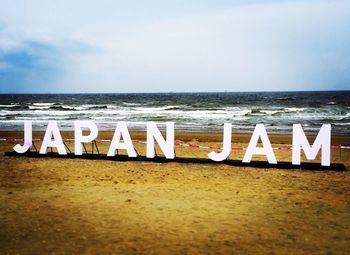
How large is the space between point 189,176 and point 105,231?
16.2 feet

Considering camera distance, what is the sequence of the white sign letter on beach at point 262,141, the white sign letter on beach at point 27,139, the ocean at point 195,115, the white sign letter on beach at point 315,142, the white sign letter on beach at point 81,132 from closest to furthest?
the white sign letter on beach at point 315,142 < the white sign letter on beach at point 262,141 < the white sign letter on beach at point 81,132 < the white sign letter on beach at point 27,139 < the ocean at point 195,115

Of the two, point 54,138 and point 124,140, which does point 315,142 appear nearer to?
point 124,140

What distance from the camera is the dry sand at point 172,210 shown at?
5918mm

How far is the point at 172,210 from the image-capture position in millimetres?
7715

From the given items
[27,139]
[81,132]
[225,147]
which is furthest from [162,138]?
[27,139]

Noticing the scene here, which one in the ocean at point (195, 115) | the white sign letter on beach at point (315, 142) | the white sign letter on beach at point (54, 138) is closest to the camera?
the white sign letter on beach at point (315, 142)

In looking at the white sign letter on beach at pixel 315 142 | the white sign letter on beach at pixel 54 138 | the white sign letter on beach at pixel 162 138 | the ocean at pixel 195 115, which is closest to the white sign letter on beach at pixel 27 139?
the white sign letter on beach at pixel 54 138

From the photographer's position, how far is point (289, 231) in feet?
21.2

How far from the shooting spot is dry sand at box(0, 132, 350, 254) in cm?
592

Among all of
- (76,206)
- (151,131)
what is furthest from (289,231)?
(151,131)

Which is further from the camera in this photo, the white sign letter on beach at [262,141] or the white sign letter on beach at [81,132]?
the white sign letter on beach at [81,132]

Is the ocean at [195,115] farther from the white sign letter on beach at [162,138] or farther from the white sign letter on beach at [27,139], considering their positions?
the white sign letter on beach at [27,139]

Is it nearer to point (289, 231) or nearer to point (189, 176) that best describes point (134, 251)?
point (289, 231)

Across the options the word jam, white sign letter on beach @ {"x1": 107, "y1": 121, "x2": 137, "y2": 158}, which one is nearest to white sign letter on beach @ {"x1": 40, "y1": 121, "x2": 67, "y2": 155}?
the word jam
